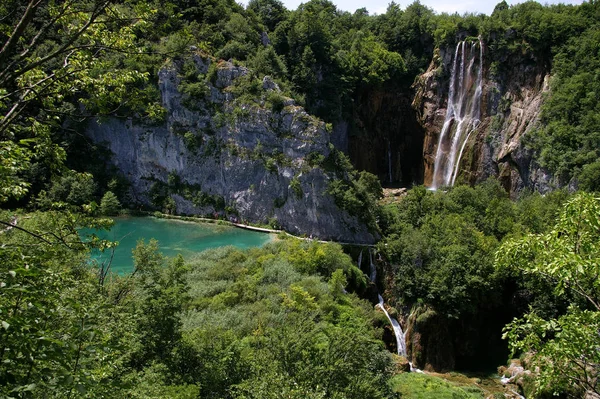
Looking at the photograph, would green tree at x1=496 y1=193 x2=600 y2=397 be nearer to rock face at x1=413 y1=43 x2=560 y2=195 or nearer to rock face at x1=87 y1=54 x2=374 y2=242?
rock face at x1=87 y1=54 x2=374 y2=242

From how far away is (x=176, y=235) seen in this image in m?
32.2

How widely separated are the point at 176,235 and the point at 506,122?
30.7m

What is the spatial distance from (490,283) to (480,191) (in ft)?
31.8

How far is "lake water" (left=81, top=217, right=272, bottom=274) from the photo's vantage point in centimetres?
2833

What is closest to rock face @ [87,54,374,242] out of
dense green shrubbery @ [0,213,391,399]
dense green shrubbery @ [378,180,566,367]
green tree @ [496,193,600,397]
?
dense green shrubbery @ [378,180,566,367]

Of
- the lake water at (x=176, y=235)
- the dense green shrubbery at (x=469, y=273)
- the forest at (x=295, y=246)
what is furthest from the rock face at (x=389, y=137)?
the dense green shrubbery at (x=469, y=273)

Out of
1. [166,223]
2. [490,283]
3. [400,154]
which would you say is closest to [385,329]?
[490,283]

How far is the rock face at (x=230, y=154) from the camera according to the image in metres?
32.8

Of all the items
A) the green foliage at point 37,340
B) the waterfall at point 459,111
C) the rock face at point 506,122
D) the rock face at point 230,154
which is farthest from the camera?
the waterfall at point 459,111

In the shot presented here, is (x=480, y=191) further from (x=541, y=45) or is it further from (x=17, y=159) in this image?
(x=17, y=159)

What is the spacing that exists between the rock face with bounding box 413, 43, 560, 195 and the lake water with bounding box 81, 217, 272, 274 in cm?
2156

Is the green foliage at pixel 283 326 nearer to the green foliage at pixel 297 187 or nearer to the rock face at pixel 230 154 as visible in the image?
the green foliage at pixel 297 187

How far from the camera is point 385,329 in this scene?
2183 centimetres

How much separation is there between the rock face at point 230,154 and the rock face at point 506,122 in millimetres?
15470
